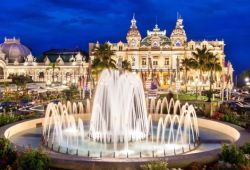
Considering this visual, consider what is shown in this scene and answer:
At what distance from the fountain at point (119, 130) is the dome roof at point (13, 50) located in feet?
344

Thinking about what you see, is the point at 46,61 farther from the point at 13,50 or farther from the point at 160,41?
the point at 160,41

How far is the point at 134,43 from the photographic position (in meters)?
120

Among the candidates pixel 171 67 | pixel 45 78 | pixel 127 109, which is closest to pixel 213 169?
pixel 127 109

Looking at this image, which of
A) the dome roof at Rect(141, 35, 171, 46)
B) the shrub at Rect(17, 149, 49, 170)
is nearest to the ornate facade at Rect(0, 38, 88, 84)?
the dome roof at Rect(141, 35, 171, 46)

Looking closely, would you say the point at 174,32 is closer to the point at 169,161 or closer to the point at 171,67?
the point at 171,67

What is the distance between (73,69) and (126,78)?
92912 mm

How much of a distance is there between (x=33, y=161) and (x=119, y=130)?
973 centimetres

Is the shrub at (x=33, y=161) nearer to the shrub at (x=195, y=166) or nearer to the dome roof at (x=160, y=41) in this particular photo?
the shrub at (x=195, y=166)

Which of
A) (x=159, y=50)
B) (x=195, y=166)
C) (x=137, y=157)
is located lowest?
(x=137, y=157)

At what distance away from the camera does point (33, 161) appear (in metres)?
14.6

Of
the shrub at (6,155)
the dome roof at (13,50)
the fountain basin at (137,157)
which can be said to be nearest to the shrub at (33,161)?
the fountain basin at (137,157)

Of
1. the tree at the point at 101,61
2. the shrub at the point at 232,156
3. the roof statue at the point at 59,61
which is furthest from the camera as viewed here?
the roof statue at the point at 59,61

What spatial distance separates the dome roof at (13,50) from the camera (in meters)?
131

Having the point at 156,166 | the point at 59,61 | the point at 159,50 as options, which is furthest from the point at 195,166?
the point at 59,61
